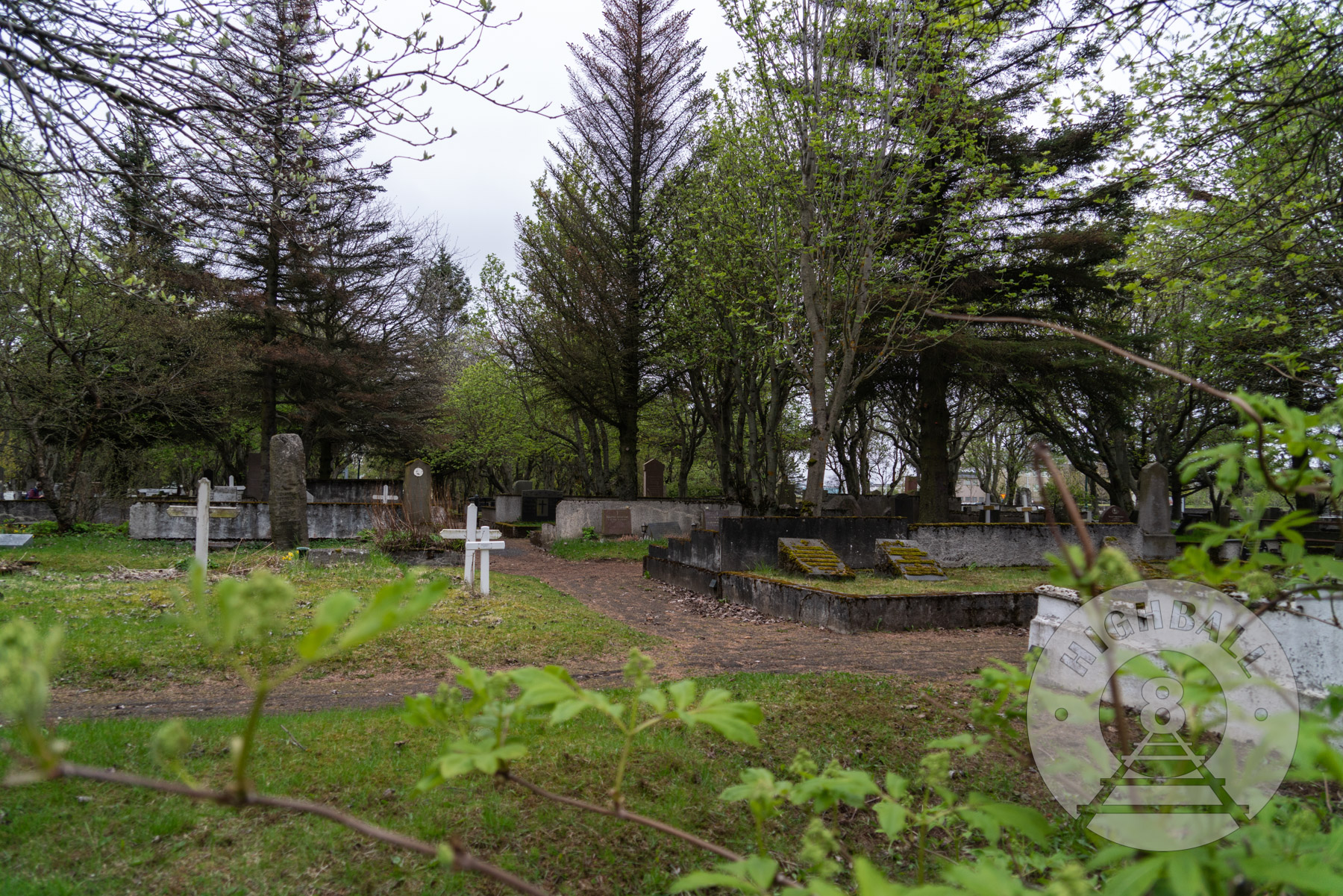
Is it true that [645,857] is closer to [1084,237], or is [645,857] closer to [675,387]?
[1084,237]

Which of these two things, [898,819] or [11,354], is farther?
[11,354]

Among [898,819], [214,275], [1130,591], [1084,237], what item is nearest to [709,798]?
[1130,591]

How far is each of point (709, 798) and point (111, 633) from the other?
6.28m

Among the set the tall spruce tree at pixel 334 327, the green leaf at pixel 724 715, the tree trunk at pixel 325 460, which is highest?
the tall spruce tree at pixel 334 327

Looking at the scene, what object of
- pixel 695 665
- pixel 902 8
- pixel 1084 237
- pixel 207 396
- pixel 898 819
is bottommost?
pixel 695 665

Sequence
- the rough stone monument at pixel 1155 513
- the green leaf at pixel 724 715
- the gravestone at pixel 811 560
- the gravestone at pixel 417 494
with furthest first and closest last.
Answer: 1. the gravestone at pixel 417 494
2. the rough stone monument at pixel 1155 513
3. the gravestone at pixel 811 560
4. the green leaf at pixel 724 715

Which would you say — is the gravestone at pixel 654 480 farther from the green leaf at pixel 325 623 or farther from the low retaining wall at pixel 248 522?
the green leaf at pixel 325 623

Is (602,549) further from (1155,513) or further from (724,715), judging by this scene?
(724,715)

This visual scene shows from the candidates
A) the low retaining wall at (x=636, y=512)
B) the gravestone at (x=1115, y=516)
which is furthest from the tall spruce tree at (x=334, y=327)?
the gravestone at (x=1115, y=516)

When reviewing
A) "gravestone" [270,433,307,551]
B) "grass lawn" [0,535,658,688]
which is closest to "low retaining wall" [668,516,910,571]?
"grass lawn" [0,535,658,688]

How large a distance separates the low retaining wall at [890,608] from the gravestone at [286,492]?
27.7ft

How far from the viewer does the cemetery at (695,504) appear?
132 cm

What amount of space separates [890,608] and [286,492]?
34.4ft

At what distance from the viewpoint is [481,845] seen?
11.0ft
